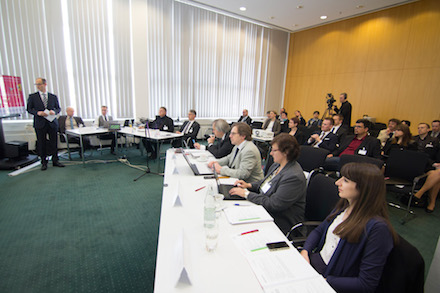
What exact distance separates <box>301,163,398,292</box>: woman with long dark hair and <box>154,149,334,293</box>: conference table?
0.74ft

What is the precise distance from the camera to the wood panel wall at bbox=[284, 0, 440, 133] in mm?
5699

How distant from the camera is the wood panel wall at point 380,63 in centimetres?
570

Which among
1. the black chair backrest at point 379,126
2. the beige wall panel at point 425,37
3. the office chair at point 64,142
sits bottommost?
the office chair at point 64,142

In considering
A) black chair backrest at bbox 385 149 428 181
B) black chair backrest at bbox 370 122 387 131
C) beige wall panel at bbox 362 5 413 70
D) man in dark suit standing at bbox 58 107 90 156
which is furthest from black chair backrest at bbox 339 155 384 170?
man in dark suit standing at bbox 58 107 90 156

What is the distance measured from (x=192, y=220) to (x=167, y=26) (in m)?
6.55

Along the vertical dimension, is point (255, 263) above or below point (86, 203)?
above

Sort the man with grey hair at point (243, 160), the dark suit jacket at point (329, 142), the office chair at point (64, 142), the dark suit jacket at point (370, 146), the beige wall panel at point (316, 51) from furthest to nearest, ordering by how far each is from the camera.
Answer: the beige wall panel at point (316, 51)
the office chair at point (64, 142)
the dark suit jacket at point (329, 142)
the dark suit jacket at point (370, 146)
the man with grey hair at point (243, 160)

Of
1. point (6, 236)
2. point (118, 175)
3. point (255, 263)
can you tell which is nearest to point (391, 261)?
point (255, 263)

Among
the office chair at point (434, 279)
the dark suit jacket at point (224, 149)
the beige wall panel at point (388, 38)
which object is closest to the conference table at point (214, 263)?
the office chair at point (434, 279)

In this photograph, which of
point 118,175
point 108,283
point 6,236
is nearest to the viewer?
point 108,283

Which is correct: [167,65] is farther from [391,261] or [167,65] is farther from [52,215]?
[391,261]

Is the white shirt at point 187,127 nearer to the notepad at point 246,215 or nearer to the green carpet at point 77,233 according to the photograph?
the green carpet at point 77,233

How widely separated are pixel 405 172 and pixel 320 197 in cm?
242

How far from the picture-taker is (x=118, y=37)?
589cm
